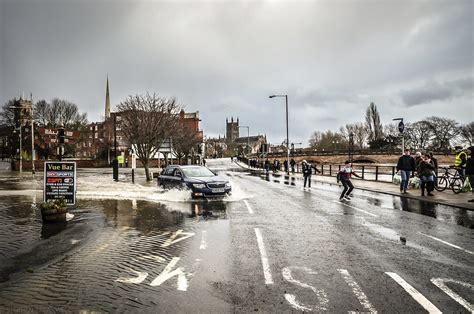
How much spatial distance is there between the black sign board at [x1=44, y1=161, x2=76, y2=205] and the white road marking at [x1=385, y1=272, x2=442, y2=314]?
9.29 metres

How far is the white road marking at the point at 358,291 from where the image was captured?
144 inches

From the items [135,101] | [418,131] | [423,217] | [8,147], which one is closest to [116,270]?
[423,217]

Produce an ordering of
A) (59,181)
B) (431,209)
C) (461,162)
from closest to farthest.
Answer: (59,181) < (431,209) < (461,162)

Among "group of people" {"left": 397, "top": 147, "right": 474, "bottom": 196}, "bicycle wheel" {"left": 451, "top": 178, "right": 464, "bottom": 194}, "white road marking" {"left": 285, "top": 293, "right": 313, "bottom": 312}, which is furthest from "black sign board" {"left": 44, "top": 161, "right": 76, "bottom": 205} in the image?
"bicycle wheel" {"left": 451, "top": 178, "right": 464, "bottom": 194}

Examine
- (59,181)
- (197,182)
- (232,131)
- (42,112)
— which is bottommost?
(197,182)

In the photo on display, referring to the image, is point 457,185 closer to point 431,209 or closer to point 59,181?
point 431,209

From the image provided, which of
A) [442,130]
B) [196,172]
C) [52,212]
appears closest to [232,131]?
[442,130]

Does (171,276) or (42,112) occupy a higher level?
(42,112)

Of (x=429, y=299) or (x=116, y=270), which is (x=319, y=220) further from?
(x=116, y=270)

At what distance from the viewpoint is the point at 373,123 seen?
8981cm

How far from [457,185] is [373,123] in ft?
266

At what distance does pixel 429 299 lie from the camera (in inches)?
152

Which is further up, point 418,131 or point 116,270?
point 418,131

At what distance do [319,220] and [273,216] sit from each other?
138 centimetres
